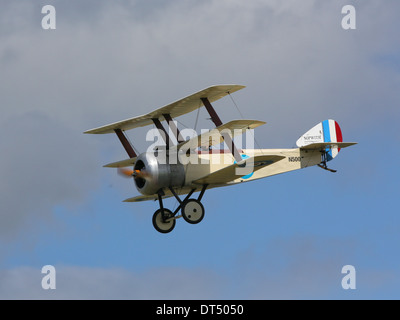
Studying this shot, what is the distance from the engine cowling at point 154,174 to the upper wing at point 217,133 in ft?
1.90

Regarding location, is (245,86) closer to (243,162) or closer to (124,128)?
(243,162)

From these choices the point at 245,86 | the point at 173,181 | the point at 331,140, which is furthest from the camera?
the point at 331,140

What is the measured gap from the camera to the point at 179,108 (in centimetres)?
2669

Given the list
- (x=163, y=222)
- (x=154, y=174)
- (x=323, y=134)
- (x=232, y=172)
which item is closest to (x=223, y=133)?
(x=232, y=172)

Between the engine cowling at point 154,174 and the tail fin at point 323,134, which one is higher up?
the tail fin at point 323,134

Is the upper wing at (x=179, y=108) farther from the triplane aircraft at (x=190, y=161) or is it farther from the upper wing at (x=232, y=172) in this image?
the upper wing at (x=232, y=172)

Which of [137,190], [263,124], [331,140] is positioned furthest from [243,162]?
[331,140]

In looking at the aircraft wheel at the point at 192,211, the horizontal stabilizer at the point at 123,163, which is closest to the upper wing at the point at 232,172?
the aircraft wheel at the point at 192,211

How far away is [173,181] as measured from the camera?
26.7m

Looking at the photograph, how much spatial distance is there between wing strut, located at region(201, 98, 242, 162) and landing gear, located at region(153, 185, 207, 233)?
1.75 metres

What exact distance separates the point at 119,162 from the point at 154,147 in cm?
185

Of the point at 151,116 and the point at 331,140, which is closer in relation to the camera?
the point at 151,116

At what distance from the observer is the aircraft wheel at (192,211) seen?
2658cm

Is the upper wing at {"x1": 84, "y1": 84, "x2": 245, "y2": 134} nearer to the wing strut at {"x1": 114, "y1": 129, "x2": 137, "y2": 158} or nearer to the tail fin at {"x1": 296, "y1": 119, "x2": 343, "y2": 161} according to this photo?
the wing strut at {"x1": 114, "y1": 129, "x2": 137, "y2": 158}
